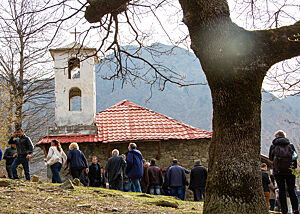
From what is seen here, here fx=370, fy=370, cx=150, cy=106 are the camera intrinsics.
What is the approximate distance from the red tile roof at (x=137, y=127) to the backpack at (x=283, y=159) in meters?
9.93

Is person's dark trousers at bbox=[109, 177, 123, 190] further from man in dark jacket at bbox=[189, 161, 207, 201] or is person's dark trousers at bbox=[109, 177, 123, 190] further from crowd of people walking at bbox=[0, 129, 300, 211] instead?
man in dark jacket at bbox=[189, 161, 207, 201]

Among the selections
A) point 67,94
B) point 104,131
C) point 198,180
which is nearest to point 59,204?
point 198,180

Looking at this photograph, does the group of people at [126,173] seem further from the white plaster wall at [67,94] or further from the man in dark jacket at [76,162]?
the white plaster wall at [67,94]

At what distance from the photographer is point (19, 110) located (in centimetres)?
2027

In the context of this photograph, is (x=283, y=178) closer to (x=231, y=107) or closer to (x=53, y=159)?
(x=231, y=107)

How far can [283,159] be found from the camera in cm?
702

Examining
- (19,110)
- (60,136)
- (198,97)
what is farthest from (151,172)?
(198,97)

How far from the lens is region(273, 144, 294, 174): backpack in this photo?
698 centimetres

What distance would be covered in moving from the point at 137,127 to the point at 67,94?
12.4 feet

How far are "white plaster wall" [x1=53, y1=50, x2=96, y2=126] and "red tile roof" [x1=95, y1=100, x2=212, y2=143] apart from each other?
0.96 metres

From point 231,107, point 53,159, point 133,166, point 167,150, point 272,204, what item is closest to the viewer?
point 231,107

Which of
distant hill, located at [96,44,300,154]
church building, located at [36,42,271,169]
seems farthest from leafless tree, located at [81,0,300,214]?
distant hill, located at [96,44,300,154]

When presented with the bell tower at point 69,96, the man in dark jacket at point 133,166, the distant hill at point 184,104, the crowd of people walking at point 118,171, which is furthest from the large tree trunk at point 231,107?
the distant hill at point 184,104

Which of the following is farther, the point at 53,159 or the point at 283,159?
the point at 53,159
